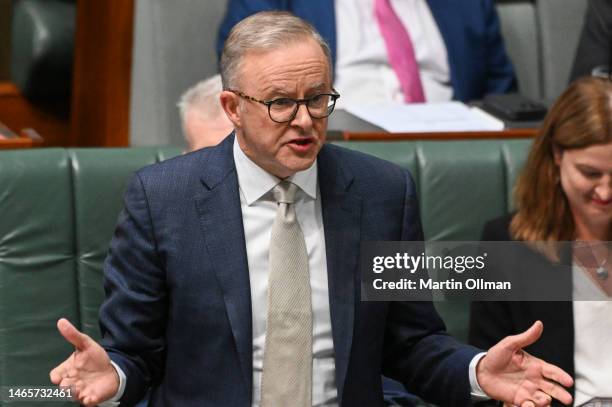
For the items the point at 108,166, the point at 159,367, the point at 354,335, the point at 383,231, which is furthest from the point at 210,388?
the point at 108,166

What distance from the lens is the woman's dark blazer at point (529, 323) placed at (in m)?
2.05

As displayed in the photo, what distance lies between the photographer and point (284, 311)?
68.6 inches

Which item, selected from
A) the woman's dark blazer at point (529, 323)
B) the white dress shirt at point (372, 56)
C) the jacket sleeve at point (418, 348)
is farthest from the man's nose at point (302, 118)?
the white dress shirt at point (372, 56)

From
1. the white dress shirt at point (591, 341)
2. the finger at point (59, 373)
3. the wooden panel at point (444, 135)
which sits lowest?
the white dress shirt at point (591, 341)

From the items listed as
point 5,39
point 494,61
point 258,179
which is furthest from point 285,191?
point 5,39

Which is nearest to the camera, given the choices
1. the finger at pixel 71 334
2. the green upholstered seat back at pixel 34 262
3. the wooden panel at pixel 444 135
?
the finger at pixel 71 334

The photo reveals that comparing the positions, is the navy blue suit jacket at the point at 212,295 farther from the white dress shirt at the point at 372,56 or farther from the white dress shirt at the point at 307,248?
the white dress shirt at the point at 372,56

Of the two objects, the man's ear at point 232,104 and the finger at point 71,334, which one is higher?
the man's ear at point 232,104

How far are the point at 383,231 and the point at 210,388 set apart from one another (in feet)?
1.14

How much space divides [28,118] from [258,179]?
185 cm

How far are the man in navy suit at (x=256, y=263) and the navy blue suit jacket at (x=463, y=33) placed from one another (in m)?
1.21

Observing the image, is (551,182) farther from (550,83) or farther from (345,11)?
(550,83)

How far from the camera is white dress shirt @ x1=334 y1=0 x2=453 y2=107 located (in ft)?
9.87

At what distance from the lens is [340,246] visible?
179cm
